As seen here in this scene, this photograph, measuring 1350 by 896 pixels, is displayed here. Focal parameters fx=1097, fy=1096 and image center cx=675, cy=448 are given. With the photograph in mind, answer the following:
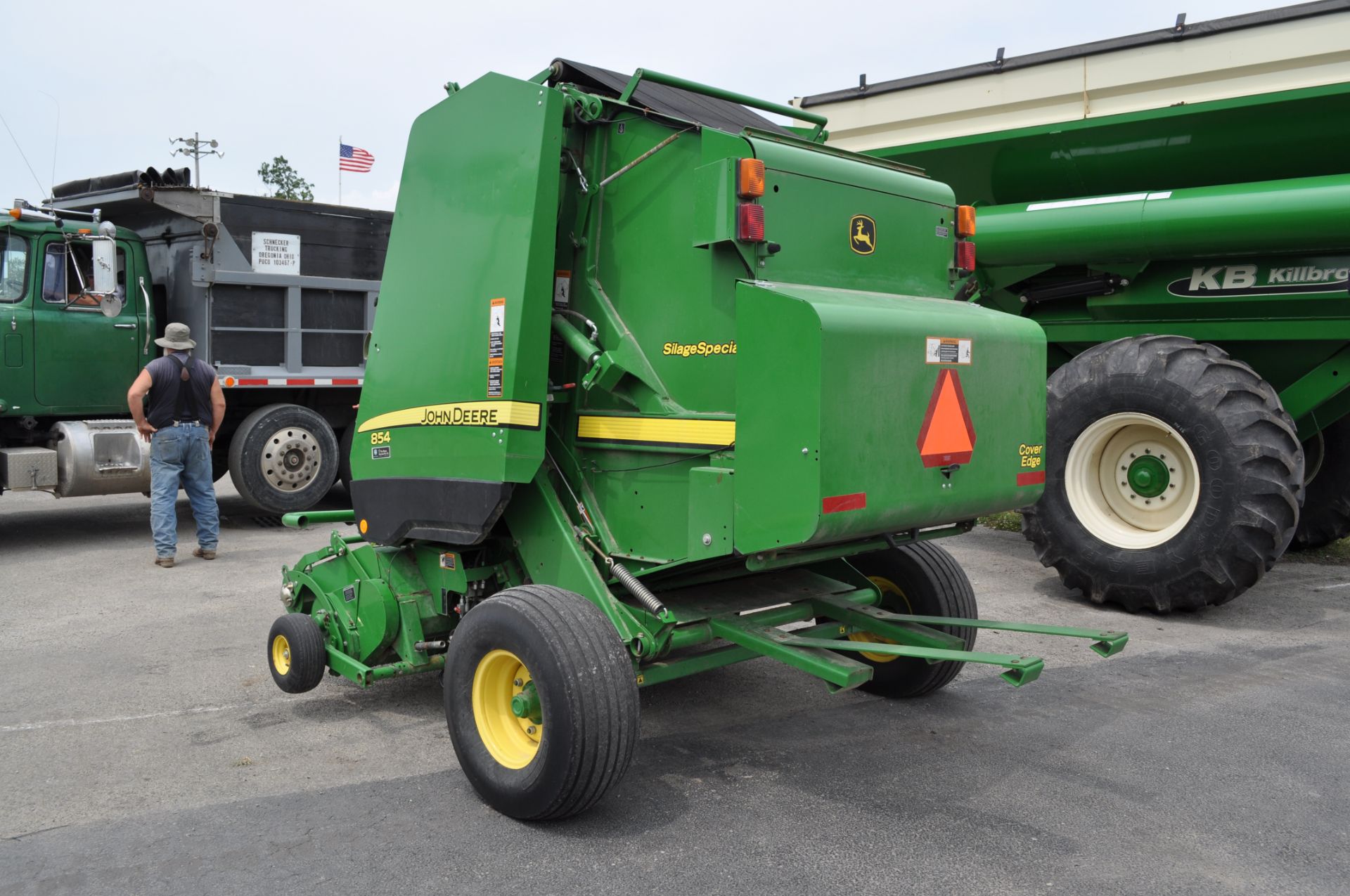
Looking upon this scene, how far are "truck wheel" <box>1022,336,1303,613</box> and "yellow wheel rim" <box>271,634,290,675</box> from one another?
467 cm

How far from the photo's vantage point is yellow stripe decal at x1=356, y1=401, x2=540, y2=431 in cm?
396

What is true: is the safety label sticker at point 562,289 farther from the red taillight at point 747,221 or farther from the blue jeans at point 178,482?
the blue jeans at point 178,482

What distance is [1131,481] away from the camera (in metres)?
7.00

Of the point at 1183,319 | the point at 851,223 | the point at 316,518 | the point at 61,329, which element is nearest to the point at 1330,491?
the point at 1183,319

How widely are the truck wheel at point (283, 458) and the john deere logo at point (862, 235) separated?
7.05m

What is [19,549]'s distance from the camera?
841 centimetres

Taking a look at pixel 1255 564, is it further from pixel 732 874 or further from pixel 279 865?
pixel 279 865

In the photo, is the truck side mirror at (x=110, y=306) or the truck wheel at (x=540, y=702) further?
the truck side mirror at (x=110, y=306)

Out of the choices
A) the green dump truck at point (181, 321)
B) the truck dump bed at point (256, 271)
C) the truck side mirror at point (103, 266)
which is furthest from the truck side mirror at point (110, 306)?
the truck dump bed at point (256, 271)

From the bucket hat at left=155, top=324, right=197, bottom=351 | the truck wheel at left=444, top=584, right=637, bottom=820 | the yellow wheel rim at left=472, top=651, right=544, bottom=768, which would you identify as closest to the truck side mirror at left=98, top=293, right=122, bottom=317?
the bucket hat at left=155, top=324, right=197, bottom=351

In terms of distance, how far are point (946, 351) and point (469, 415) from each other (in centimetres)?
176

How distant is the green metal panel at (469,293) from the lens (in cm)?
396

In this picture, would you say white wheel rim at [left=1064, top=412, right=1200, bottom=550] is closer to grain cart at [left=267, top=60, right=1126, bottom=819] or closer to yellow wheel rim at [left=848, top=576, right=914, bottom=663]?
yellow wheel rim at [left=848, top=576, right=914, bottom=663]

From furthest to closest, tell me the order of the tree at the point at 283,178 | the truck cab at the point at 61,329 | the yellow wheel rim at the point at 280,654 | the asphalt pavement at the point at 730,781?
the tree at the point at 283,178
the truck cab at the point at 61,329
the yellow wheel rim at the point at 280,654
the asphalt pavement at the point at 730,781
